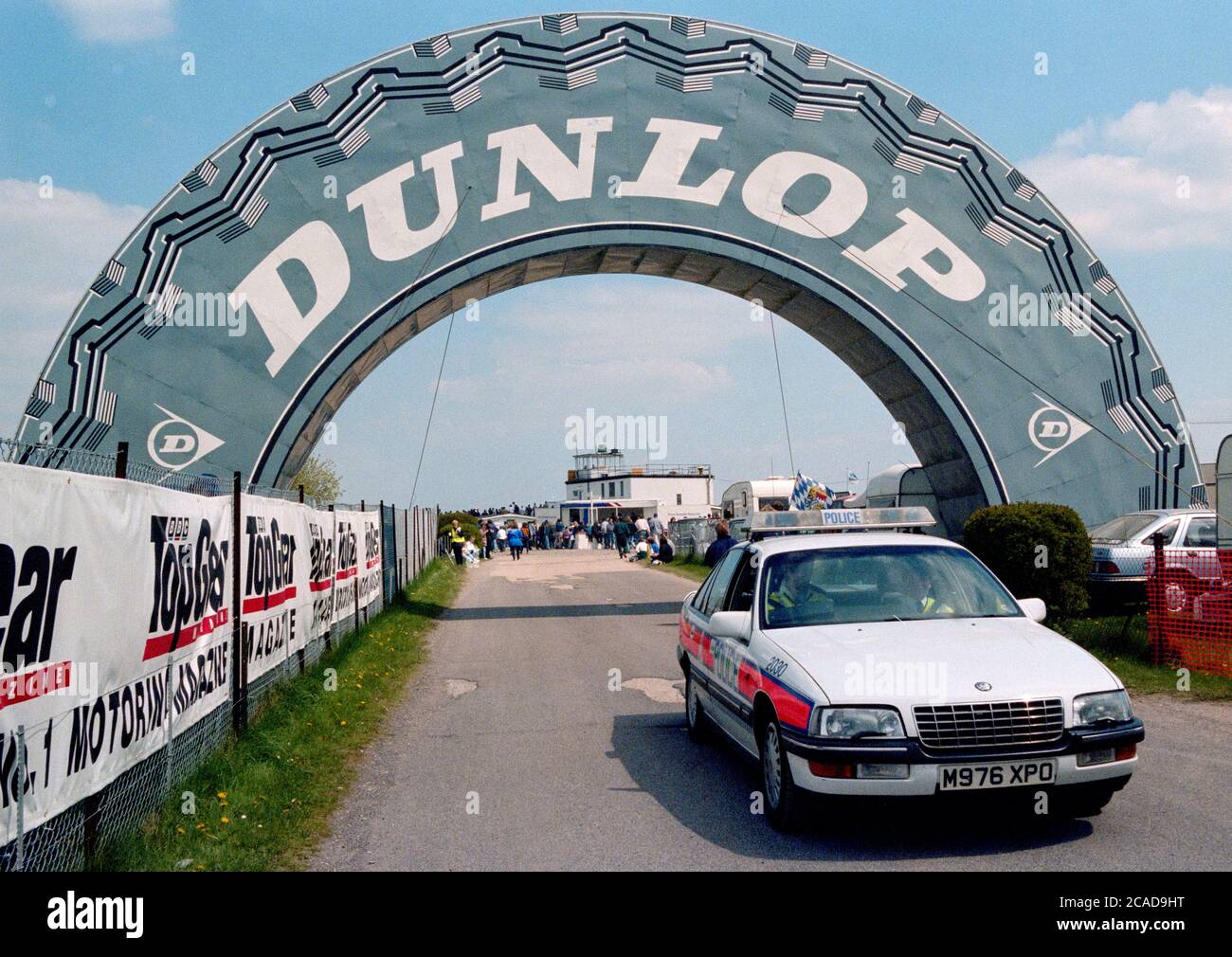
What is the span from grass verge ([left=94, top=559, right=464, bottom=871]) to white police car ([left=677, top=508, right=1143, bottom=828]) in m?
2.77

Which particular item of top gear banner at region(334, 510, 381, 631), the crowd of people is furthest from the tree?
top gear banner at region(334, 510, 381, 631)

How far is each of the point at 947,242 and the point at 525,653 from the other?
32.9 ft

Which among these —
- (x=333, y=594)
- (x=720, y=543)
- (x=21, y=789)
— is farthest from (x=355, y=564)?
(x=21, y=789)

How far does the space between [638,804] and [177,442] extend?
38.3 feet

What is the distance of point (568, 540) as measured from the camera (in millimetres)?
64062

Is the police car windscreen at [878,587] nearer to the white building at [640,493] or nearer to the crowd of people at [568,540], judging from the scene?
the crowd of people at [568,540]

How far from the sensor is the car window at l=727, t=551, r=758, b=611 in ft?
24.7

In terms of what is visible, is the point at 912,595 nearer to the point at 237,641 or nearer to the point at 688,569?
the point at 237,641

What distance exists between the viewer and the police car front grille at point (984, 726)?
5.51 m

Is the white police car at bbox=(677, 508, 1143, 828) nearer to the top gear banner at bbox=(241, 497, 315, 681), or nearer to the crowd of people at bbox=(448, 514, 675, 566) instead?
the top gear banner at bbox=(241, 497, 315, 681)

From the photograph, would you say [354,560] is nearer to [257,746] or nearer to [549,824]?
[257,746]

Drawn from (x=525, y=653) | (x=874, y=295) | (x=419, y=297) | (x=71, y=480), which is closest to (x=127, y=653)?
(x=71, y=480)

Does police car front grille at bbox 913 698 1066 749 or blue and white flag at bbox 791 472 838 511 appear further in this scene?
blue and white flag at bbox 791 472 838 511

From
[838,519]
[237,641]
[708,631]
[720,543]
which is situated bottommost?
[237,641]
